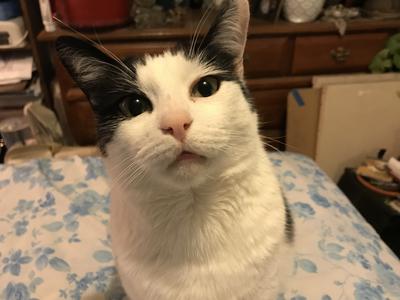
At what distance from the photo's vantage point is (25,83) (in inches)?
67.7

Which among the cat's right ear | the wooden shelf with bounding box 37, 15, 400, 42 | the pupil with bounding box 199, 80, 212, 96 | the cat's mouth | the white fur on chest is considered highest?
the cat's right ear

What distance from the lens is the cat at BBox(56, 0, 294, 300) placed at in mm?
590

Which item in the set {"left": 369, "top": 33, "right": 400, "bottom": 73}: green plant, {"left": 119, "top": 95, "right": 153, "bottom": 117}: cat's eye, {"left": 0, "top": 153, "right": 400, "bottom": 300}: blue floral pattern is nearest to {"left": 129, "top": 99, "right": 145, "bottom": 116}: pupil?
{"left": 119, "top": 95, "right": 153, "bottom": 117}: cat's eye

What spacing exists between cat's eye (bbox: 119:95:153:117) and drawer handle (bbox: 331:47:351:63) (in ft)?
4.35

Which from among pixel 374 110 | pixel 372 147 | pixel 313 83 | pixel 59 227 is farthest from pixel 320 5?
pixel 59 227

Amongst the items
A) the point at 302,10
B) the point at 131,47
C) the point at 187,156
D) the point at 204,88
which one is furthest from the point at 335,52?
the point at 187,156

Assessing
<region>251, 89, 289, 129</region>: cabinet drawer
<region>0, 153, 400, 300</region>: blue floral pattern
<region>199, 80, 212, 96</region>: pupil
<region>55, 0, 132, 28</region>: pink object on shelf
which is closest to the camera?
<region>199, 80, 212, 96</region>: pupil

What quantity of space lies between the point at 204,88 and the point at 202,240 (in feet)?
0.90

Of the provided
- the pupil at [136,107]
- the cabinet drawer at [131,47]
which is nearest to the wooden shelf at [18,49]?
the cabinet drawer at [131,47]

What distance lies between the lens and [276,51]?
1635 mm

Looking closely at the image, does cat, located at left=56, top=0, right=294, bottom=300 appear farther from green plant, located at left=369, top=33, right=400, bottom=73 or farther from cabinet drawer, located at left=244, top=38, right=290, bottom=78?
green plant, located at left=369, top=33, right=400, bottom=73

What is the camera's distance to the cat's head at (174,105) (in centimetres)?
54

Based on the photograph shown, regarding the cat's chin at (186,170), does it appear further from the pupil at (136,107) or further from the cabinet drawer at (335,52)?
the cabinet drawer at (335,52)

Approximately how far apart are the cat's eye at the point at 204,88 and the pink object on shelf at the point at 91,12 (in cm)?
104
